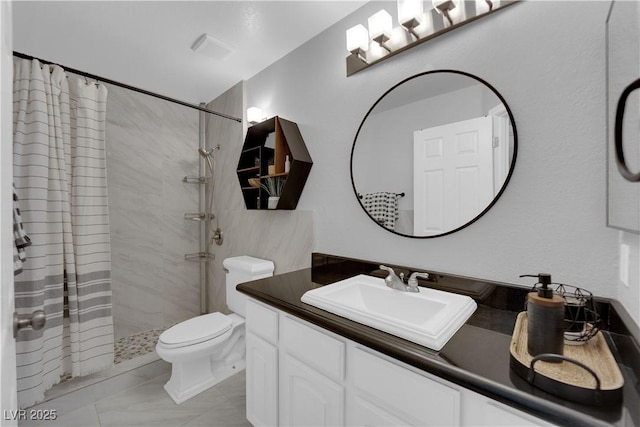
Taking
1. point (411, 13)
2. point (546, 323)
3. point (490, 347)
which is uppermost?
point (411, 13)

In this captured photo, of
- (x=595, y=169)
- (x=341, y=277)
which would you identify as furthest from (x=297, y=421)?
(x=595, y=169)

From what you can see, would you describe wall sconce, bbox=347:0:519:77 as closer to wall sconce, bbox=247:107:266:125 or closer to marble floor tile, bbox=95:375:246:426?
wall sconce, bbox=247:107:266:125

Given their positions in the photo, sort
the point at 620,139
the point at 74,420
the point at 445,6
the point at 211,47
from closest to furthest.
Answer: the point at 620,139 → the point at 445,6 → the point at 74,420 → the point at 211,47

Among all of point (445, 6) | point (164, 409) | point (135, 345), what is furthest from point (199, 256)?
point (445, 6)

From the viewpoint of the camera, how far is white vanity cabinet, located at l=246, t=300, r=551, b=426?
26.8 inches

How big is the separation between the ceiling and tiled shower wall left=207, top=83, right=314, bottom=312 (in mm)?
467

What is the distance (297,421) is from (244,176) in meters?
1.66

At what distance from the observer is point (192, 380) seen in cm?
175

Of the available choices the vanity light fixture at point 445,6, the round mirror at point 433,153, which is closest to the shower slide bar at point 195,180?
the round mirror at point 433,153

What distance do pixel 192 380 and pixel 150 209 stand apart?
161cm

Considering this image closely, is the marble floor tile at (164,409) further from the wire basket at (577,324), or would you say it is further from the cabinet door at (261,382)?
the wire basket at (577,324)

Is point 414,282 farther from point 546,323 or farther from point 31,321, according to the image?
point 31,321

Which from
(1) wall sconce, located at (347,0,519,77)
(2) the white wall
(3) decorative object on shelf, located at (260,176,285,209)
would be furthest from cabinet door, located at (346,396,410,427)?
(1) wall sconce, located at (347,0,519,77)

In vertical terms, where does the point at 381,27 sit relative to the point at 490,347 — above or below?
above
